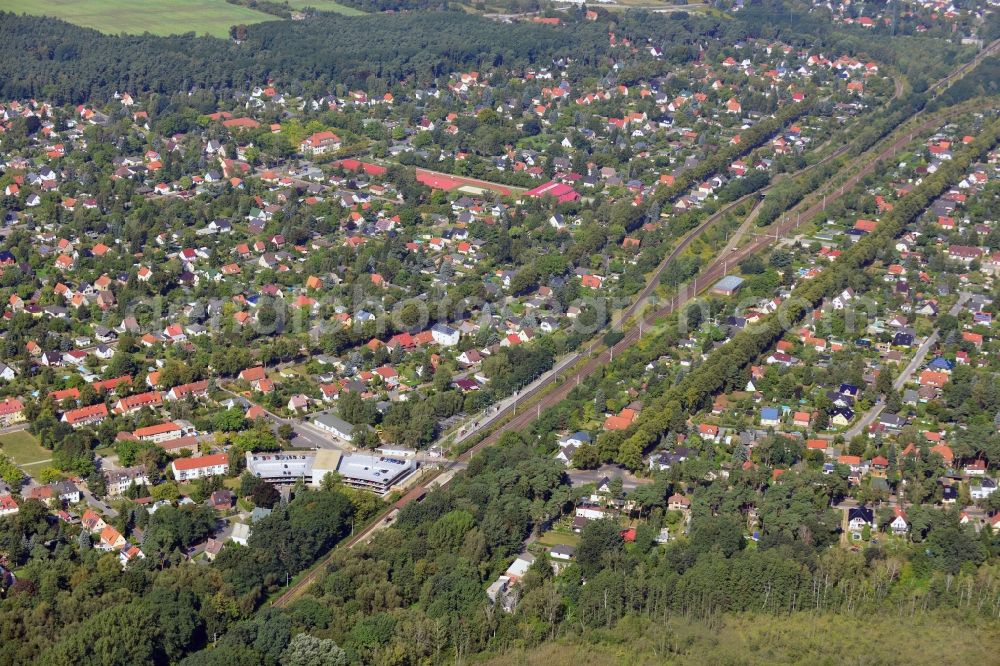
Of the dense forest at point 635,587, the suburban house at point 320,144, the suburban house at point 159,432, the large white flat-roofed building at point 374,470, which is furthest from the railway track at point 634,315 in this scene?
the suburban house at point 320,144

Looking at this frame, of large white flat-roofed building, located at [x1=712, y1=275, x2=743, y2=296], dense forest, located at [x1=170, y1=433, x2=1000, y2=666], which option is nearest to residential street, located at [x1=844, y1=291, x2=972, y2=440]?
dense forest, located at [x1=170, y1=433, x2=1000, y2=666]

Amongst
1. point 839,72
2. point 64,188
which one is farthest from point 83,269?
point 839,72

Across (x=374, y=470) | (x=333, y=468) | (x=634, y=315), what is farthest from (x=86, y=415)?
(x=634, y=315)

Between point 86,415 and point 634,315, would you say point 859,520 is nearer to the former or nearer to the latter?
point 634,315

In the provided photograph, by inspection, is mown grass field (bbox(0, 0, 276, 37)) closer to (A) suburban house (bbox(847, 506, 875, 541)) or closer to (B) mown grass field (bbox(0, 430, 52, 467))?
(B) mown grass field (bbox(0, 430, 52, 467))

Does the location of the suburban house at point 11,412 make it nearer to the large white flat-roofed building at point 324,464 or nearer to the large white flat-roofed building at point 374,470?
the large white flat-roofed building at point 324,464

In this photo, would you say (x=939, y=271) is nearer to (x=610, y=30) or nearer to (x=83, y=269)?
(x=83, y=269)
